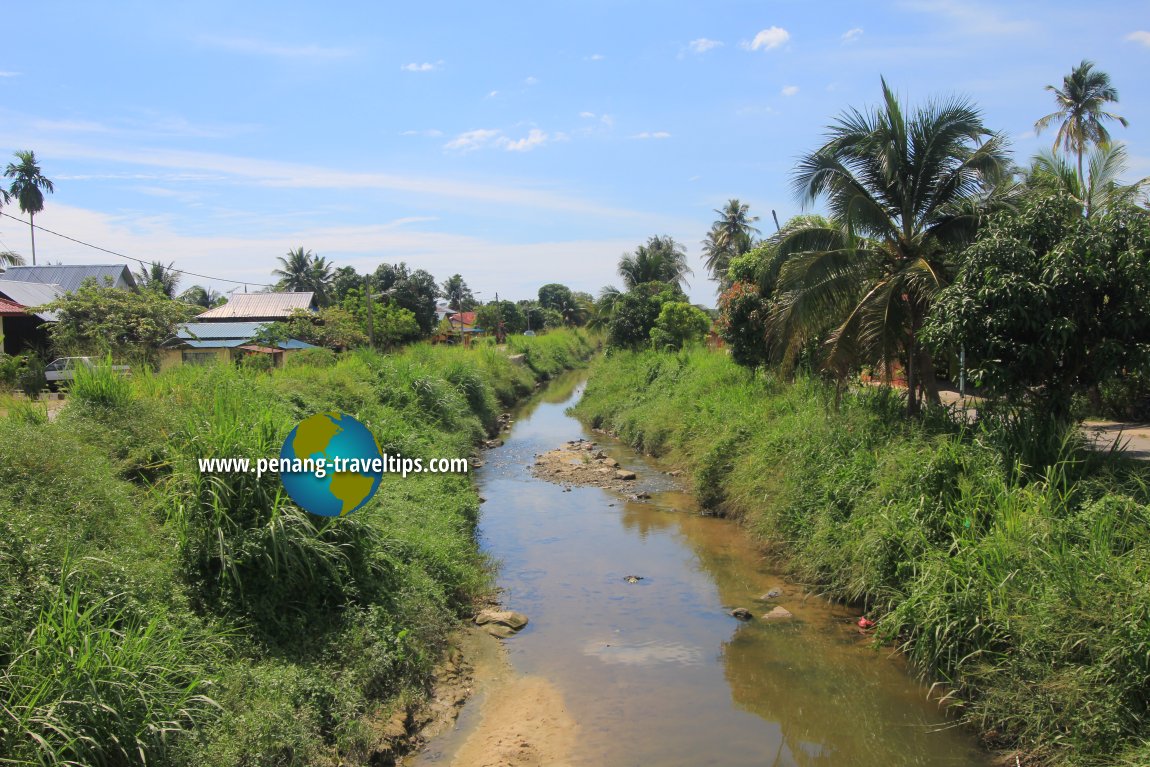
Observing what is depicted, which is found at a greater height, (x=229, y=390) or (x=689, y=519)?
(x=229, y=390)

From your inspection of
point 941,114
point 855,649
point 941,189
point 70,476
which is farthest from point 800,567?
point 70,476

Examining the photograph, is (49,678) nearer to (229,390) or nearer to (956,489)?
(229,390)

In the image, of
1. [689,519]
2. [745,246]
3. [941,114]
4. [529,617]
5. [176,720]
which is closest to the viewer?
[176,720]

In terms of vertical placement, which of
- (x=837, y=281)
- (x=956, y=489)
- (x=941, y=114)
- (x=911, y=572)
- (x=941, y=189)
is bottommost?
(x=911, y=572)

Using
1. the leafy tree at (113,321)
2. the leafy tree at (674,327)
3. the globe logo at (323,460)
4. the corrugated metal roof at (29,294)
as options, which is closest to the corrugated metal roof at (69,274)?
the corrugated metal roof at (29,294)

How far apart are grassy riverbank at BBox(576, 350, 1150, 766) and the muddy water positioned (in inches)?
20.5

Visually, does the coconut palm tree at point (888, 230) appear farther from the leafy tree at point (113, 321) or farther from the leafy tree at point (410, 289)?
the leafy tree at point (410, 289)

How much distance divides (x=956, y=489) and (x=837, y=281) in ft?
13.0

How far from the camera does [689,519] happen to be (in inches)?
564

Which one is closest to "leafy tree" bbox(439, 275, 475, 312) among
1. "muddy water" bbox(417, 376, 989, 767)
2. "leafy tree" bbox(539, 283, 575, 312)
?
"leafy tree" bbox(539, 283, 575, 312)

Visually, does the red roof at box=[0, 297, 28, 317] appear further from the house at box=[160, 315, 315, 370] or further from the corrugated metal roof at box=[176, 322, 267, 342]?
the corrugated metal roof at box=[176, 322, 267, 342]

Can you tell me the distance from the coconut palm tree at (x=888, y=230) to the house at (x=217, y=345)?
52.1ft

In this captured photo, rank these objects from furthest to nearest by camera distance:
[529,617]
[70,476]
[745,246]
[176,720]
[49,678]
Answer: [745,246] → [529,617] → [70,476] → [176,720] → [49,678]

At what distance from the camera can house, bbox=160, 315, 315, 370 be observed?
22.3 metres
